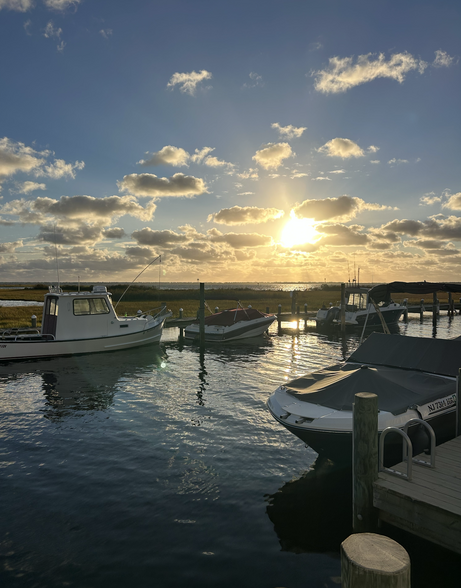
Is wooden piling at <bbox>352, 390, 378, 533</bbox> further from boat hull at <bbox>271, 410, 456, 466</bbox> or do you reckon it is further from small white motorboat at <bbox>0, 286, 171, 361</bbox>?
small white motorboat at <bbox>0, 286, 171, 361</bbox>

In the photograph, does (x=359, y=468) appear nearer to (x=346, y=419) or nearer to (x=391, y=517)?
(x=391, y=517)

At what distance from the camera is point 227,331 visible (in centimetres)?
2611

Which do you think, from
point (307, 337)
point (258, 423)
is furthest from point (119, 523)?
point (307, 337)

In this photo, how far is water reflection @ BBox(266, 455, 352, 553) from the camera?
19.8 ft

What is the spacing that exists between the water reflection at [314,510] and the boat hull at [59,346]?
52.8 feet

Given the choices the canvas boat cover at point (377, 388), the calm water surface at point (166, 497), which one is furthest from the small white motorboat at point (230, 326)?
the canvas boat cover at point (377, 388)

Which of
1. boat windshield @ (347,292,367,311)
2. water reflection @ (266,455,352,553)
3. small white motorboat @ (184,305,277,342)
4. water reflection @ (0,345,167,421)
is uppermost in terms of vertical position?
boat windshield @ (347,292,367,311)

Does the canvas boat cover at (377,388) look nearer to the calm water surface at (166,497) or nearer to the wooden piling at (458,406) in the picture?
the wooden piling at (458,406)

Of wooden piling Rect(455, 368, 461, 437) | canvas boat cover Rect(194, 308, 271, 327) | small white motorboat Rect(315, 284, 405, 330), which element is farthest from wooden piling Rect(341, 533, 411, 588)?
small white motorboat Rect(315, 284, 405, 330)

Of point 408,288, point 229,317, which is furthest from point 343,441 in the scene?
point 229,317

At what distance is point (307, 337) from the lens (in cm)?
2930

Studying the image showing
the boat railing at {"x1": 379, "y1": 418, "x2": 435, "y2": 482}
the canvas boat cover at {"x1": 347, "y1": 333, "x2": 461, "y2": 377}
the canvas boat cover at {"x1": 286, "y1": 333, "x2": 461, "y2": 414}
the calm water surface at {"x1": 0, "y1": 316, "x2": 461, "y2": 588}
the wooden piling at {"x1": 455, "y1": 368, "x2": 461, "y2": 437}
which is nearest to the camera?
the calm water surface at {"x1": 0, "y1": 316, "x2": 461, "y2": 588}

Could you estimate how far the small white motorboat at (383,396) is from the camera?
7504 mm

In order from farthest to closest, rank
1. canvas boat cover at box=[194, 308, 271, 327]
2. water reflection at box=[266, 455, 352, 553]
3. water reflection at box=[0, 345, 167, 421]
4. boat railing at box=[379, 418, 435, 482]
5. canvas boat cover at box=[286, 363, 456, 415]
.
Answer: canvas boat cover at box=[194, 308, 271, 327] < water reflection at box=[0, 345, 167, 421] < canvas boat cover at box=[286, 363, 456, 415] < water reflection at box=[266, 455, 352, 553] < boat railing at box=[379, 418, 435, 482]
